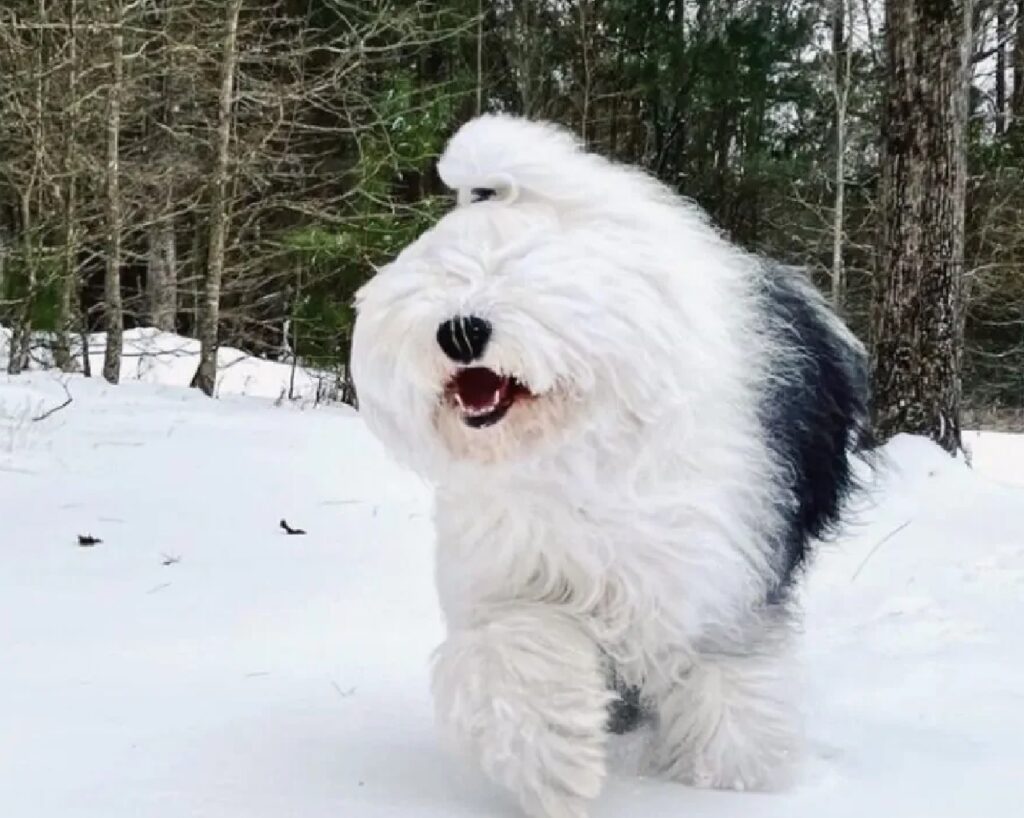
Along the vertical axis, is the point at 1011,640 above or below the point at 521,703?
below

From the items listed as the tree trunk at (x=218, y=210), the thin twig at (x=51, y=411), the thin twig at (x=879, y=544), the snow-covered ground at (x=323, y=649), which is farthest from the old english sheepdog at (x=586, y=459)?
the tree trunk at (x=218, y=210)

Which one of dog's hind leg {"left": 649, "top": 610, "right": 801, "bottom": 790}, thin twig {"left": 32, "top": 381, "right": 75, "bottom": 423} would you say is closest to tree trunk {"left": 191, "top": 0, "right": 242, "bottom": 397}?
thin twig {"left": 32, "top": 381, "right": 75, "bottom": 423}

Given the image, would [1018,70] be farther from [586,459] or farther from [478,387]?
[478,387]

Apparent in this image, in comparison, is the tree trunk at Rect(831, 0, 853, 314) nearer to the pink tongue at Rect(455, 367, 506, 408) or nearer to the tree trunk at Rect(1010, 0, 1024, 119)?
the tree trunk at Rect(1010, 0, 1024, 119)

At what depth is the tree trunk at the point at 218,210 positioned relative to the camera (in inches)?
371

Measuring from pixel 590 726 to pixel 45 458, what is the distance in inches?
152

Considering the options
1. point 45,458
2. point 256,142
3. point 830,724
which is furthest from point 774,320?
point 256,142

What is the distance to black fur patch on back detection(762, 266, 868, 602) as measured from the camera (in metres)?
2.23

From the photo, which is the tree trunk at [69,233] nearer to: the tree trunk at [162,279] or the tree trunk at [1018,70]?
the tree trunk at [162,279]

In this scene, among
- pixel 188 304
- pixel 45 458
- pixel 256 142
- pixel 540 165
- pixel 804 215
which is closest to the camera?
pixel 540 165

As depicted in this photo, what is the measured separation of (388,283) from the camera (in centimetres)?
179

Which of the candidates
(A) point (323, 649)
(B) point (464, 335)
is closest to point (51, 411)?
(A) point (323, 649)

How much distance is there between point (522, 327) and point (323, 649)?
1.37 m

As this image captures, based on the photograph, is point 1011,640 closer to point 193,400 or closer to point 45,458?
point 45,458
